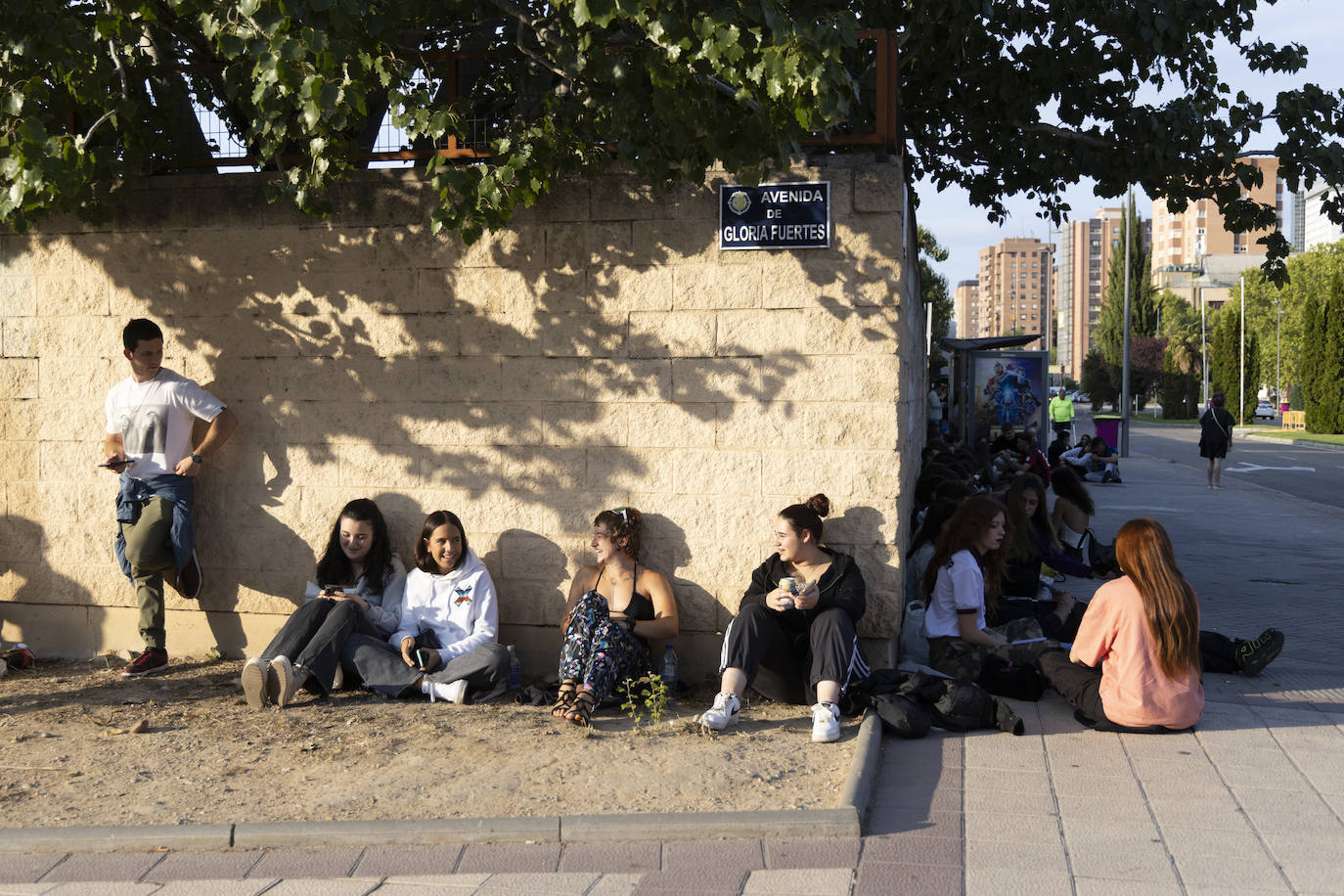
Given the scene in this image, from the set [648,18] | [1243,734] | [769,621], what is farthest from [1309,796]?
[648,18]


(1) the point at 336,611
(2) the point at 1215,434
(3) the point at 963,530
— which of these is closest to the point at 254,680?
(1) the point at 336,611

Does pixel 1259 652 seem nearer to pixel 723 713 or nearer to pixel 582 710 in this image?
pixel 723 713

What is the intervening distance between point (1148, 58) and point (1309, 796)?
21.7ft

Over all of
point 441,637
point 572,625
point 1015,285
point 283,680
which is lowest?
point 283,680

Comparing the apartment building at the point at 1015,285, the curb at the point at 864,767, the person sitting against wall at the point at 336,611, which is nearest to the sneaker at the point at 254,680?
the person sitting against wall at the point at 336,611

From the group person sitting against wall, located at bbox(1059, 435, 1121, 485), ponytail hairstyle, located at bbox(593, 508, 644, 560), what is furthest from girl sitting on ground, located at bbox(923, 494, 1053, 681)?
person sitting against wall, located at bbox(1059, 435, 1121, 485)

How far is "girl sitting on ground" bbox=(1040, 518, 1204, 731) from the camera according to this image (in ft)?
17.4

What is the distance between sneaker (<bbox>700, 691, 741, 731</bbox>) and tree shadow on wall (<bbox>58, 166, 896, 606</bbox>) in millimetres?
1427

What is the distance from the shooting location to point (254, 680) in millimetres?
5840

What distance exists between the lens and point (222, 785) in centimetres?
479

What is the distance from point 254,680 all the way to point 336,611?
51 centimetres

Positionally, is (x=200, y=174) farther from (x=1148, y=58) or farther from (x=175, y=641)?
(x=1148, y=58)

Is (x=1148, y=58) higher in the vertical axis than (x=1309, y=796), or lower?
higher

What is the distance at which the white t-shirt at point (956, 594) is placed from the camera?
6301mm
